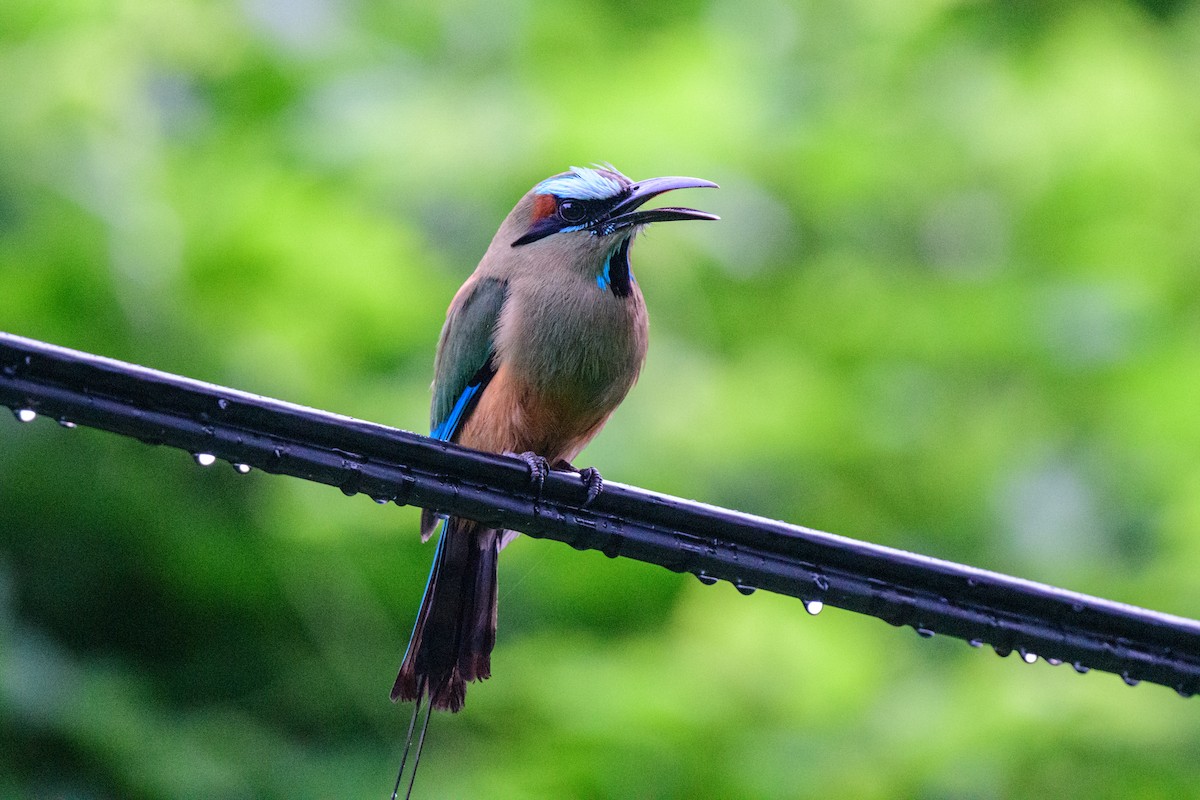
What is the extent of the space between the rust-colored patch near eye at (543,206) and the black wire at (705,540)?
1688 mm

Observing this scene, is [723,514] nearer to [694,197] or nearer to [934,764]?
[934,764]

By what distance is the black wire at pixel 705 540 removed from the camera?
86.2 inches

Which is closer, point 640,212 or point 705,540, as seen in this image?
point 705,540

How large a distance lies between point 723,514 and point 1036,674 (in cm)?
255

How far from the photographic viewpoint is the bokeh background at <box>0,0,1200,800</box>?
429cm

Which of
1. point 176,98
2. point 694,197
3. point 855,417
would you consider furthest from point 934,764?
point 176,98

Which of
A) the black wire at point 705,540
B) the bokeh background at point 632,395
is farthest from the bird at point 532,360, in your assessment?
the black wire at point 705,540

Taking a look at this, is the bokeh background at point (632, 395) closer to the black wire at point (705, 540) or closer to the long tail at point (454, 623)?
the long tail at point (454, 623)

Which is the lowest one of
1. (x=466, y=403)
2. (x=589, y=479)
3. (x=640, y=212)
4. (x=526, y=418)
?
(x=589, y=479)

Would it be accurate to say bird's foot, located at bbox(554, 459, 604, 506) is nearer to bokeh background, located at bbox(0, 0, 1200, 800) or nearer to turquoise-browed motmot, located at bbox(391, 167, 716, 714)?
turquoise-browed motmot, located at bbox(391, 167, 716, 714)

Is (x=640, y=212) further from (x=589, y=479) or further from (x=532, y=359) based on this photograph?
(x=589, y=479)

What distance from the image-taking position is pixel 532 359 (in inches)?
147

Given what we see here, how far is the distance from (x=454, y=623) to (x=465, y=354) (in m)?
0.81

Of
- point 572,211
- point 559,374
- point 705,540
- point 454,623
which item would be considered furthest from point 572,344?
point 705,540
